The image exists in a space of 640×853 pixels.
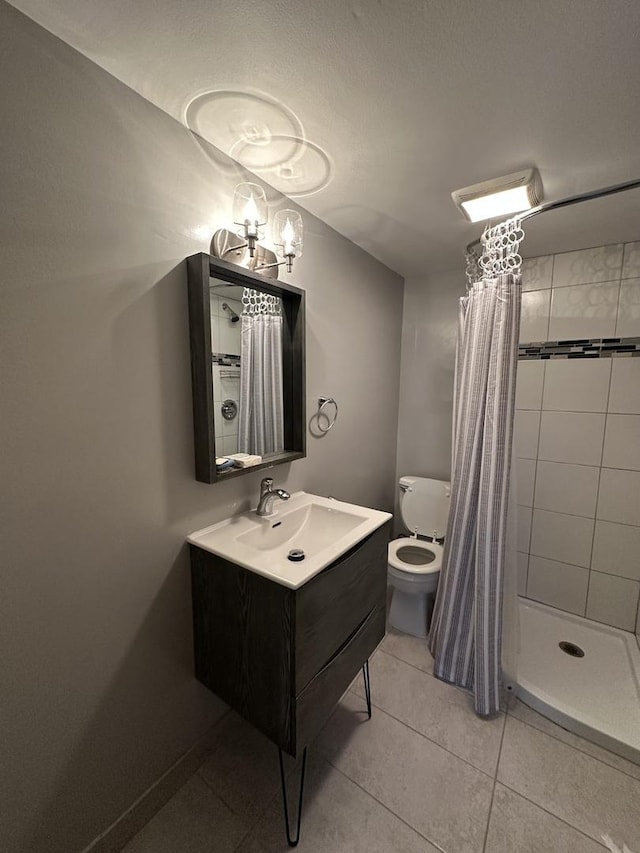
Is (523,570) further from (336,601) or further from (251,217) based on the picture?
(251,217)

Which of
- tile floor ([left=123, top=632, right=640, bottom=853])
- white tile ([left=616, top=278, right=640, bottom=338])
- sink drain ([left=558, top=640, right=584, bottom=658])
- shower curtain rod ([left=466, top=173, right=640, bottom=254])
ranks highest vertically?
shower curtain rod ([left=466, top=173, right=640, bottom=254])

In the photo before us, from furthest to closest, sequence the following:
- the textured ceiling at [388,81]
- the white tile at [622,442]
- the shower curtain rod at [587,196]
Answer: the white tile at [622,442] < the shower curtain rod at [587,196] < the textured ceiling at [388,81]

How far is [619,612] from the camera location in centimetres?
197

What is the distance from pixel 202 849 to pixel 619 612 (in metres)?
2.29

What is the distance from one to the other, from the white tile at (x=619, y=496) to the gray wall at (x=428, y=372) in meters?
0.85

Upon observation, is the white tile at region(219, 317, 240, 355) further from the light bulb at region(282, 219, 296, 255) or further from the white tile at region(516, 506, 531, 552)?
the white tile at region(516, 506, 531, 552)

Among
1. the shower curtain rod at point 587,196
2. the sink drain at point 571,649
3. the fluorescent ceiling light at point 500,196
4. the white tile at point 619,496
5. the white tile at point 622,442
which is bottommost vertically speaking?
the sink drain at point 571,649

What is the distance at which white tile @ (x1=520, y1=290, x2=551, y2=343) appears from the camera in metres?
2.05

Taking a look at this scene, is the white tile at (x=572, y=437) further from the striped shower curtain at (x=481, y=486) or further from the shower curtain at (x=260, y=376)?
the shower curtain at (x=260, y=376)

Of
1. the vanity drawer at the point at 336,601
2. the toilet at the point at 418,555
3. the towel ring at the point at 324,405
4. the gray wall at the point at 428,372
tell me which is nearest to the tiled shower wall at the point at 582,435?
the gray wall at the point at 428,372

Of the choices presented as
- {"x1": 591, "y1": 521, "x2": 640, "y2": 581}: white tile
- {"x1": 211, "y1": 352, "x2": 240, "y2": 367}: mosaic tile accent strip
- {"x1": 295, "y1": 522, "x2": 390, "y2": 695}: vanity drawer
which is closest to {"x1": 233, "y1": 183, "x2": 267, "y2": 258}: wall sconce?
{"x1": 211, "y1": 352, "x2": 240, "y2": 367}: mosaic tile accent strip

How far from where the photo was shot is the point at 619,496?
192 centimetres

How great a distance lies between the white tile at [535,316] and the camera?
205 cm

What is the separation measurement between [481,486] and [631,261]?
59.4 inches
